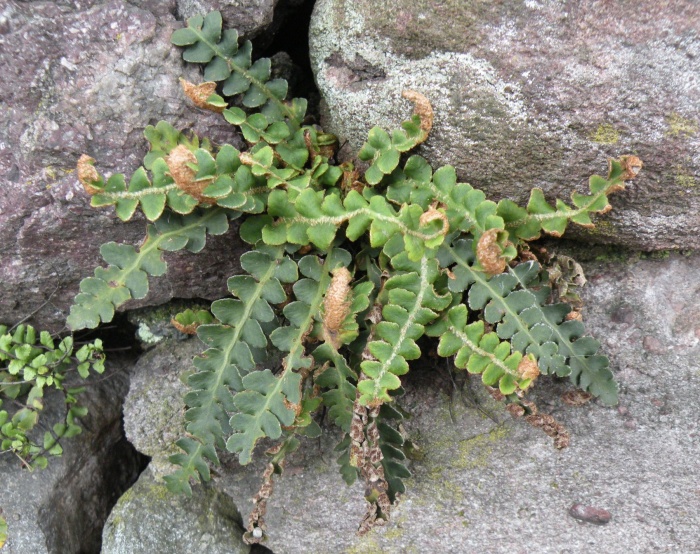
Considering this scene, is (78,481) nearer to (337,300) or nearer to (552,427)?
(337,300)

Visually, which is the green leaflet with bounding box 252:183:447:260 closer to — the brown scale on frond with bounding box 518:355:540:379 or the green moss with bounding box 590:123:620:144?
the brown scale on frond with bounding box 518:355:540:379

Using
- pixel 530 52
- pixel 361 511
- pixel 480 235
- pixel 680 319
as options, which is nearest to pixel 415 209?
pixel 480 235

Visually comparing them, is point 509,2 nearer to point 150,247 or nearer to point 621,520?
point 150,247

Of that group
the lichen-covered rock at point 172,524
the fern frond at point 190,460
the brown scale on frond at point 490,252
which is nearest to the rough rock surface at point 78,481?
the lichen-covered rock at point 172,524

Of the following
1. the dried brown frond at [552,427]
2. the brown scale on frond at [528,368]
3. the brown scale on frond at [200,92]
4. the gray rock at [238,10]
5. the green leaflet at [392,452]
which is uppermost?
the gray rock at [238,10]

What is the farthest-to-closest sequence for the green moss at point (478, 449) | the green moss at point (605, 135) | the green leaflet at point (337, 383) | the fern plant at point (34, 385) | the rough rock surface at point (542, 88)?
the fern plant at point (34, 385)
the green moss at point (478, 449)
the green leaflet at point (337, 383)
the green moss at point (605, 135)
the rough rock surface at point (542, 88)

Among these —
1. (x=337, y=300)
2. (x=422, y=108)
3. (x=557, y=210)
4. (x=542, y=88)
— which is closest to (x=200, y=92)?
(x=422, y=108)

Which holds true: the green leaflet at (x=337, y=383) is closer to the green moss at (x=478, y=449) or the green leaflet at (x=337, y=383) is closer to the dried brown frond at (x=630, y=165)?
the green moss at (x=478, y=449)

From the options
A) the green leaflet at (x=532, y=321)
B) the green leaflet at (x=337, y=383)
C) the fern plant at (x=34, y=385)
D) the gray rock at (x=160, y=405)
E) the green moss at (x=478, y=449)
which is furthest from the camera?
the gray rock at (x=160, y=405)
